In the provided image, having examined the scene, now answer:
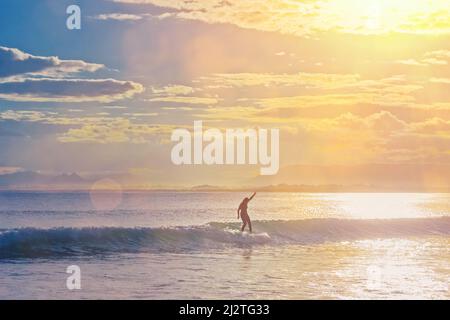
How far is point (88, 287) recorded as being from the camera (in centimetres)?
1475

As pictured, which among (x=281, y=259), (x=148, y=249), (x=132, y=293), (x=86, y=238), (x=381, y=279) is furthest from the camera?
(x=86, y=238)

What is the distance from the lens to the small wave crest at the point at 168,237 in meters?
23.6

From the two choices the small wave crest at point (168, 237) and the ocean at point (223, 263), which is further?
the small wave crest at point (168, 237)

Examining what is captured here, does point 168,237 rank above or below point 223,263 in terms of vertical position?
above

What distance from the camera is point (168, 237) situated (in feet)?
88.6

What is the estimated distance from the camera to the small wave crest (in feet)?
77.4

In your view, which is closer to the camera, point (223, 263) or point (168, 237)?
point (223, 263)

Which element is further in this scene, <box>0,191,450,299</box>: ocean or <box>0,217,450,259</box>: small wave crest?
<box>0,217,450,259</box>: small wave crest

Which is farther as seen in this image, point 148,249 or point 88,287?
point 148,249
